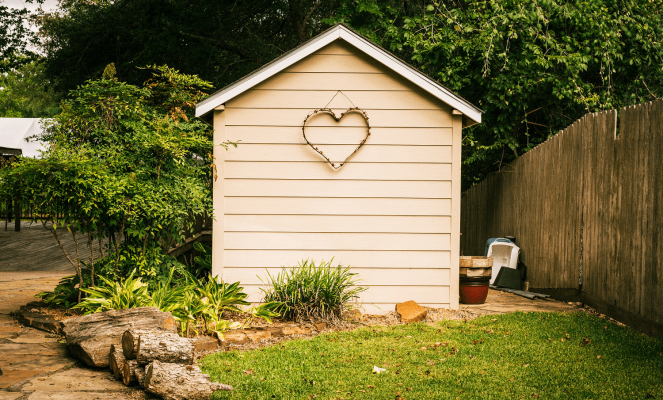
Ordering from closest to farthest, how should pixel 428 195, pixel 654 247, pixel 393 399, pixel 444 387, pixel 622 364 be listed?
pixel 393 399 → pixel 444 387 → pixel 622 364 → pixel 654 247 → pixel 428 195

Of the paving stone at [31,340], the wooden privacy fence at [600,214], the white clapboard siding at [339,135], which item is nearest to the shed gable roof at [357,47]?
the white clapboard siding at [339,135]

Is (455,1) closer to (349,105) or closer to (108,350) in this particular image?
(349,105)

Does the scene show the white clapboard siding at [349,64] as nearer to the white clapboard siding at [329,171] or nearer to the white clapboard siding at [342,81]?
the white clapboard siding at [342,81]

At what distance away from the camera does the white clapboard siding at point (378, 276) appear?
6.89 m

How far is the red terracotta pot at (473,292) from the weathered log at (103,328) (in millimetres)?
4207

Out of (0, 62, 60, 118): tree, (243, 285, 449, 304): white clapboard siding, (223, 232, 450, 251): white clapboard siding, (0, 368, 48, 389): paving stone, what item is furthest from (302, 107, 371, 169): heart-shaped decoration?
(0, 62, 60, 118): tree

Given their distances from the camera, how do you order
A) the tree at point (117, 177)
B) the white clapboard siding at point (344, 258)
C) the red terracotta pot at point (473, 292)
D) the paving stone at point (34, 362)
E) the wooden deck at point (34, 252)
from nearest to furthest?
the paving stone at point (34, 362), the tree at point (117, 177), the white clapboard siding at point (344, 258), the red terracotta pot at point (473, 292), the wooden deck at point (34, 252)

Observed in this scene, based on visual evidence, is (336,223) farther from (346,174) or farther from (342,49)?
(342,49)

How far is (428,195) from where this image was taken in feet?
23.0

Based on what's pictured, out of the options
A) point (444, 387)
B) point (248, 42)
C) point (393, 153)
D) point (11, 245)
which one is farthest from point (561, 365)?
point (11, 245)

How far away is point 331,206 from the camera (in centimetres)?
696

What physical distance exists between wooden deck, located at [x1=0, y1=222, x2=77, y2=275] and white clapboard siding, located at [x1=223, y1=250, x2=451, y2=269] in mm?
5798

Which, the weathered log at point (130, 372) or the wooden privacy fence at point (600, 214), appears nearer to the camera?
the weathered log at point (130, 372)

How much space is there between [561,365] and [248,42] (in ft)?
42.2
